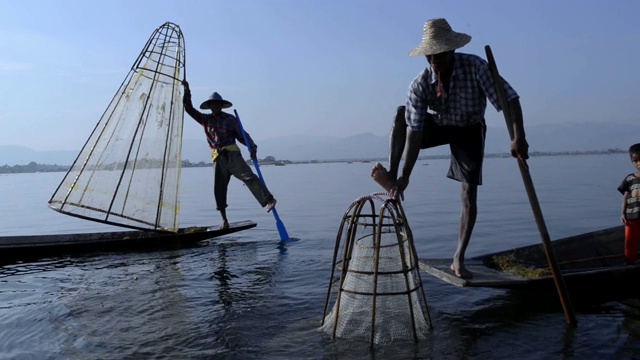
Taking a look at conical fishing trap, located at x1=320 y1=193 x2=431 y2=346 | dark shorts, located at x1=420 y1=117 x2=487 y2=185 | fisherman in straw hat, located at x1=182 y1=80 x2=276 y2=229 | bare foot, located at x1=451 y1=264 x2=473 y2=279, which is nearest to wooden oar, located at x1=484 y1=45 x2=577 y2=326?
dark shorts, located at x1=420 y1=117 x2=487 y2=185

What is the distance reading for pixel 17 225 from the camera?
674 inches

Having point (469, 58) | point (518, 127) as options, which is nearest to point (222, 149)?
point (469, 58)

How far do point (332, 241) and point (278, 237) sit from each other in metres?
1.38

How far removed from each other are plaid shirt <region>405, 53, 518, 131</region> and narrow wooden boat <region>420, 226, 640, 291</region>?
1.43m

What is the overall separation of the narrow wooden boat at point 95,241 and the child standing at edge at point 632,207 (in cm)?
637

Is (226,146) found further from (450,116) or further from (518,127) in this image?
(518,127)

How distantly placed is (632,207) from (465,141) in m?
2.49

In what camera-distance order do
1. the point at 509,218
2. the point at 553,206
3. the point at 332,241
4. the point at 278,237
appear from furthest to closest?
the point at 553,206
the point at 509,218
the point at 278,237
the point at 332,241

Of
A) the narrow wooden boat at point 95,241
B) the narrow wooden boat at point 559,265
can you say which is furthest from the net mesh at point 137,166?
the narrow wooden boat at point 559,265

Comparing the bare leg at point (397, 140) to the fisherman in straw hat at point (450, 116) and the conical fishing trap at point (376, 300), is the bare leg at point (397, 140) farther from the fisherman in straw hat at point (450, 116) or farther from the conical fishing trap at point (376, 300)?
the conical fishing trap at point (376, 300)

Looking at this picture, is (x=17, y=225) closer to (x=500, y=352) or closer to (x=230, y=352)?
(x=230, y=352)

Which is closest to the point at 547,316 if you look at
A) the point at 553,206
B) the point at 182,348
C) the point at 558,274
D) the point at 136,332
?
the point at 558,274

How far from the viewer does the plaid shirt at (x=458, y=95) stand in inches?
178

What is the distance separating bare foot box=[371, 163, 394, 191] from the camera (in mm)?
4508
